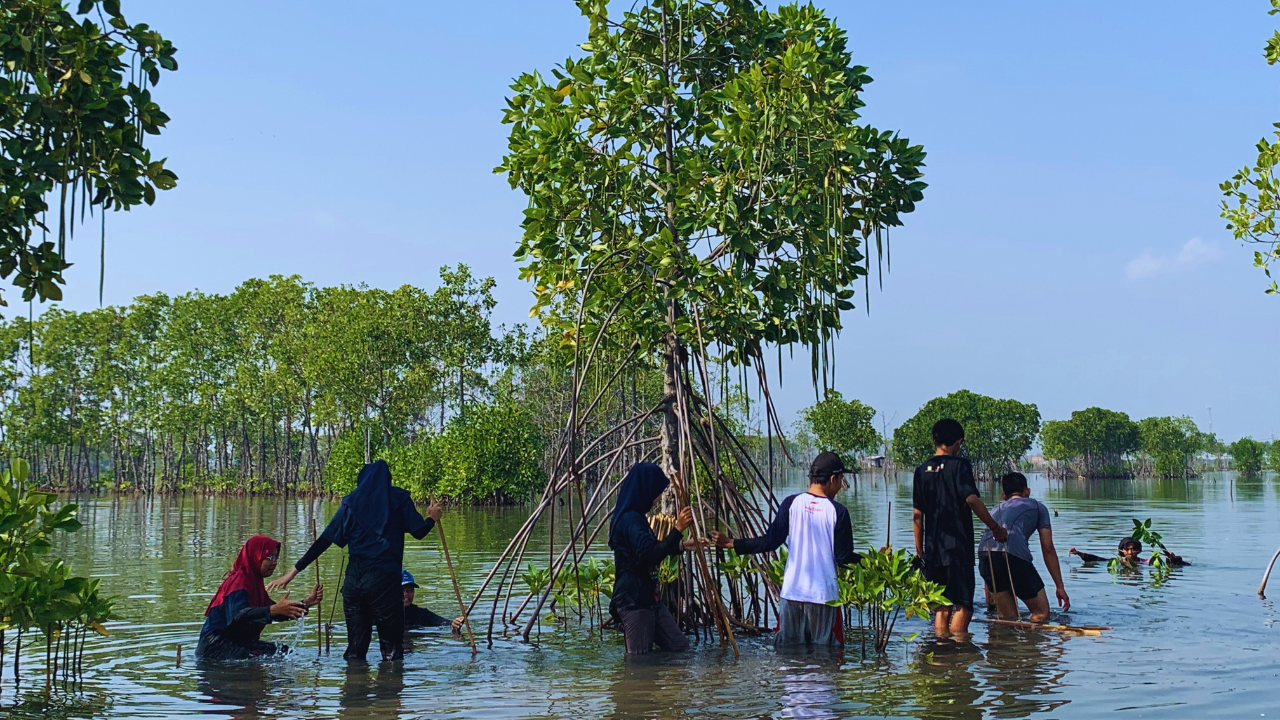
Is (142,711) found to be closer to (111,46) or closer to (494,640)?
(494,640)

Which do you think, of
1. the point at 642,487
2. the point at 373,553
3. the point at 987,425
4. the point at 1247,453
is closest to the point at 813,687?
the point at 642,487

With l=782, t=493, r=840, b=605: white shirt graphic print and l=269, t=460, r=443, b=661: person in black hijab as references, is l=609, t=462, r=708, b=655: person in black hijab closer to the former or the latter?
l=782, t=493, r=840, b=605: white shirt graphic print

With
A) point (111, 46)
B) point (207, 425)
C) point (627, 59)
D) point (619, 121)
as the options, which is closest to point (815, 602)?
point (619, 121)

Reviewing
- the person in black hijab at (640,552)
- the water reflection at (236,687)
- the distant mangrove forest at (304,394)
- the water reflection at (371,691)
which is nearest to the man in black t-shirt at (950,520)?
the person in black hijab at (640,552)

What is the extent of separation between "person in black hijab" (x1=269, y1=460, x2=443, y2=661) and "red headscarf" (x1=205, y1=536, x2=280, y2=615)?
254mm

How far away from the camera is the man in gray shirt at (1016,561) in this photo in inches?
400

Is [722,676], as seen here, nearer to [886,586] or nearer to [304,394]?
[886,586]

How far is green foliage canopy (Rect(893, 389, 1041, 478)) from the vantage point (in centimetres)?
9675

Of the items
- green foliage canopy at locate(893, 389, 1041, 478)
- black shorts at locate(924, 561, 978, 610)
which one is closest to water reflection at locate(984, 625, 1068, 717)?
black shorts at locate(924, 561, 978, 610)

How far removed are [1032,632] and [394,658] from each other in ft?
19.2

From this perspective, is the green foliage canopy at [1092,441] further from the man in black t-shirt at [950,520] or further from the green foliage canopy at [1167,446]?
the man in black t-shirt at [950,520]

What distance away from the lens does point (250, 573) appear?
8.74 metres

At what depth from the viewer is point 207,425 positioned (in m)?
64.6

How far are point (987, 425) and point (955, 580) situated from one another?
92.8 meters
